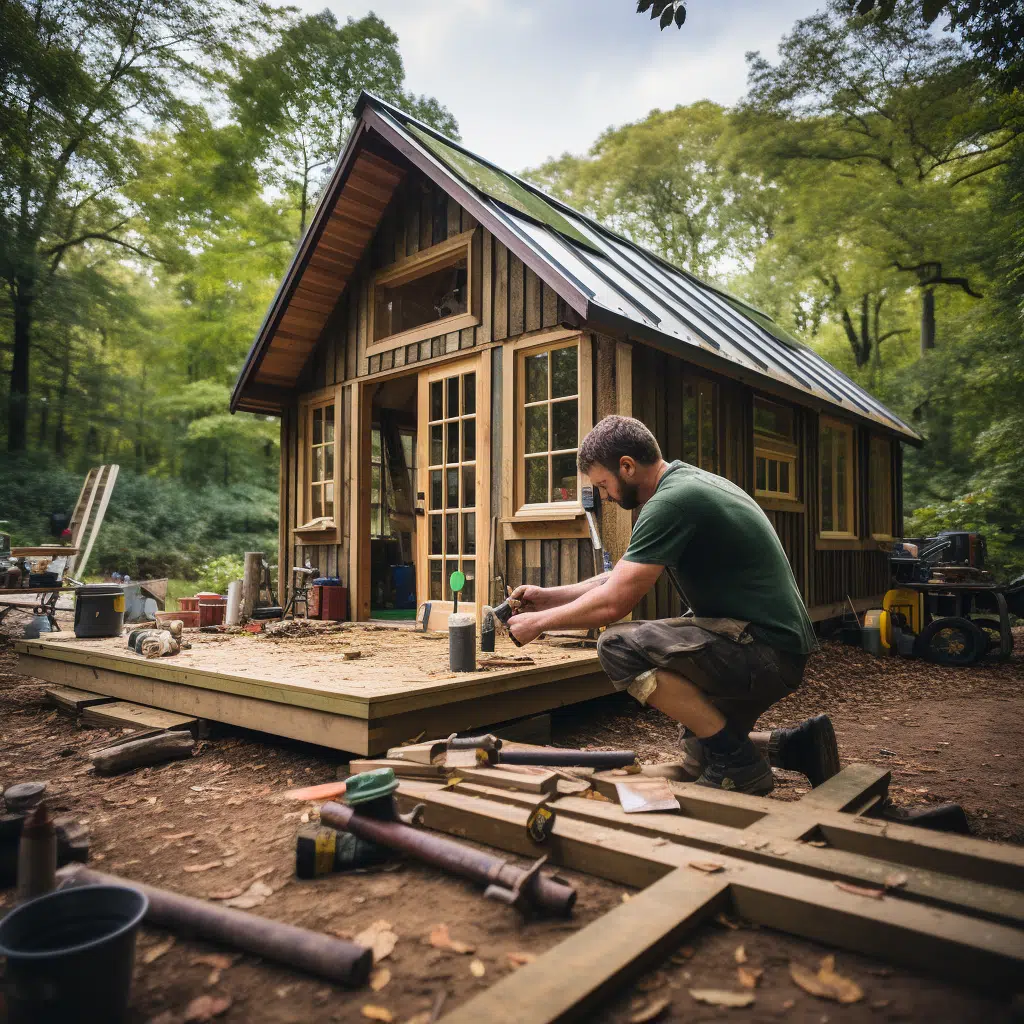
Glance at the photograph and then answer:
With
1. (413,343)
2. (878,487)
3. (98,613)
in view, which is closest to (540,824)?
(98,613)

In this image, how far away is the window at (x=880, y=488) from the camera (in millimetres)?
10086

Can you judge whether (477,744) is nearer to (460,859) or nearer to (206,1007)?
(460,859)

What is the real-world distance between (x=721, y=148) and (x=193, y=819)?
21659mm

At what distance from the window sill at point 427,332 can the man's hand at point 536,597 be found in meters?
3.62

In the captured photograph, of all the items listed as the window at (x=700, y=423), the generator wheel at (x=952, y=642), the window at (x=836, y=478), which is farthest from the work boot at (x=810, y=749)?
the window at (x=836, y=478)

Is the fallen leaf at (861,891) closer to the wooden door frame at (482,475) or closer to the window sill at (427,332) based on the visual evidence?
the wooden door frame at (482,475)

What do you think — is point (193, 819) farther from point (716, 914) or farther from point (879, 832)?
point (879, 832)

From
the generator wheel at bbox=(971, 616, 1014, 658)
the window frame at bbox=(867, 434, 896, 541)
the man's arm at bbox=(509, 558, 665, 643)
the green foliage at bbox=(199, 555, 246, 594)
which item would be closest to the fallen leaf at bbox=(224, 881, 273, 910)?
the man's arm at bbox=(509, 558, 665, 643)

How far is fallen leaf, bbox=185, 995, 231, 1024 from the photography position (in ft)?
5.09

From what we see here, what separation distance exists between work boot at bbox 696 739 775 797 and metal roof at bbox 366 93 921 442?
2.80m

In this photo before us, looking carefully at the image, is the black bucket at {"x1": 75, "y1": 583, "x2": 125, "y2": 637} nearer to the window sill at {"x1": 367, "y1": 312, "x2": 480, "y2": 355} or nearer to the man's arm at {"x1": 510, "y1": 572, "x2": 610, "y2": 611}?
the window sill at {"x1": 367, "y1": 312, "x2": 480, "y2": 355}

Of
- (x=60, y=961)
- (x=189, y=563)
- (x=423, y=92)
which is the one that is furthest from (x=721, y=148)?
(x=60, y=961)

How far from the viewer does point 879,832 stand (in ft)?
7.00

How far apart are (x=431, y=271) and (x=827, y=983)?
6640 millimetres
